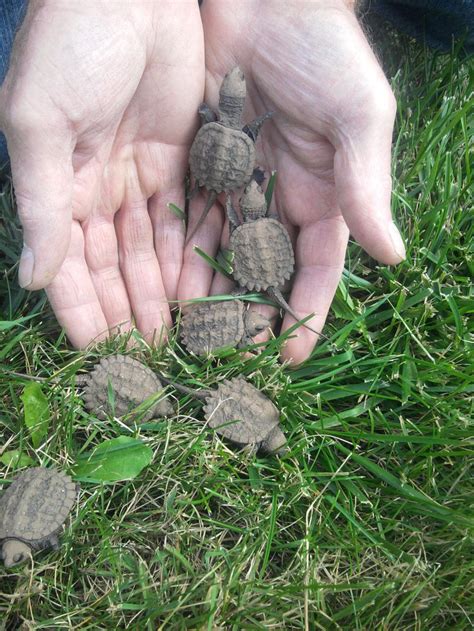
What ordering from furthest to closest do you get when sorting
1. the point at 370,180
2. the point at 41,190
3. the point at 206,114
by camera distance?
the point at 206,114, the point at 370,180, the point at 41,190

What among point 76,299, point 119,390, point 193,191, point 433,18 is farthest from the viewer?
point 433,18

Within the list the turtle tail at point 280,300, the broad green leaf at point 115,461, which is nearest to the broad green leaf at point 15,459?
the broad green leaf at point 115,461

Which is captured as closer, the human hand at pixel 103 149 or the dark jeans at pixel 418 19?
the human hand at pixel 103 149

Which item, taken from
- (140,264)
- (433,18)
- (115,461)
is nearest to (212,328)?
(140,264)

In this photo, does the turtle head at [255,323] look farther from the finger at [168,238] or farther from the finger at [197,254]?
the finger at [168,238]

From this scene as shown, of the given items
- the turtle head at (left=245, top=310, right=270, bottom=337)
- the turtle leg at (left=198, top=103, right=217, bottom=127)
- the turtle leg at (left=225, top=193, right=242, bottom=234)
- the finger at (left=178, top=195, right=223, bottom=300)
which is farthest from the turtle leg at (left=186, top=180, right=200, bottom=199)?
the turtle head at (left=245, top=310, right=270, bottom=337)

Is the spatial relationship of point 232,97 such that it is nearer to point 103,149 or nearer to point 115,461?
point 103,149

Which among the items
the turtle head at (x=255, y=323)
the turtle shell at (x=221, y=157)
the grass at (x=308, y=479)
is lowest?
the grass at (x=308, y=479)
